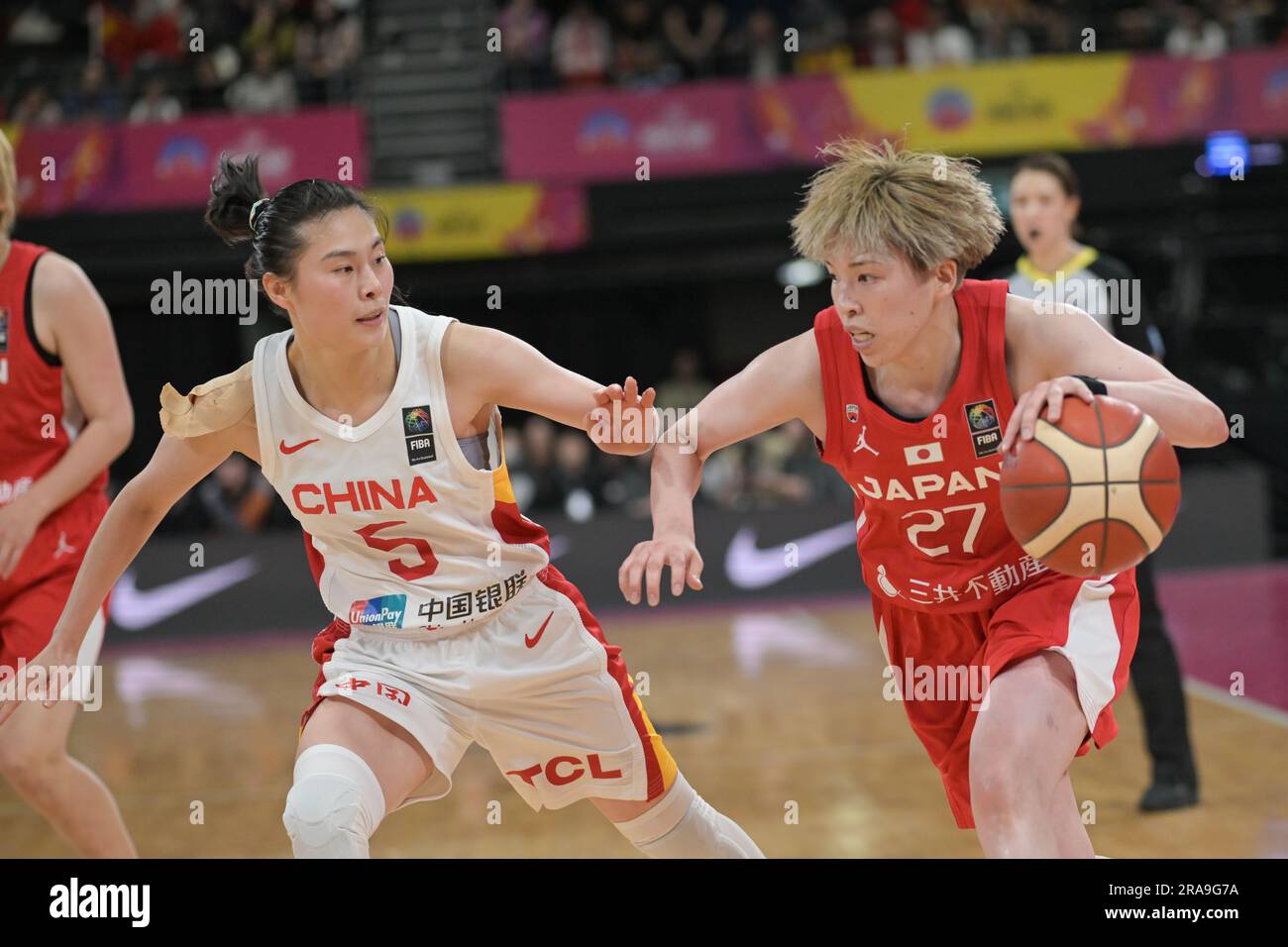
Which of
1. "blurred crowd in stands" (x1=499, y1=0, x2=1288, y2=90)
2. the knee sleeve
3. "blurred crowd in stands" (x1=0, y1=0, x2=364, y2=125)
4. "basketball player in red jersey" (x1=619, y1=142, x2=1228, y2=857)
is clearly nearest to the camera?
"basketball player in red jersey" (x1=619, y1=142, x2=1228, y2=857)

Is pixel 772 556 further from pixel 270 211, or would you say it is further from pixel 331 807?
pixel 331 807

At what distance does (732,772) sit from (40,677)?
3256 mm

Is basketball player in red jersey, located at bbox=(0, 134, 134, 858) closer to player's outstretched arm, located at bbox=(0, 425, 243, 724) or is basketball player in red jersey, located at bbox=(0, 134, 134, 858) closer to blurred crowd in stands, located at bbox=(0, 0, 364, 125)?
player's outstretched arm, located at bbox=(0, 425, 243, 724)

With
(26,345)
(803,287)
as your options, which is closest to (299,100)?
(803,287)

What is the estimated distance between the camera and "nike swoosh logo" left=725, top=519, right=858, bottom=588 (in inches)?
446

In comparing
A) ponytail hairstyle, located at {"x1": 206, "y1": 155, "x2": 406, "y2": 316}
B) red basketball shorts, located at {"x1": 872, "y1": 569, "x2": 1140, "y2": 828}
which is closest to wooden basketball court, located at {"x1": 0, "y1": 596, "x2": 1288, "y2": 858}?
red basketball shorts, located at {"x1": 872, "y1": 569, "x2": 1140, "y2": 828}

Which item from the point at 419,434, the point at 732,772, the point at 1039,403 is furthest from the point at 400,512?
the point at 732,772

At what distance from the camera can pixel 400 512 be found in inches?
124

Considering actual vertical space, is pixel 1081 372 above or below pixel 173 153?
below

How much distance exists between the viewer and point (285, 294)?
10.4 feet

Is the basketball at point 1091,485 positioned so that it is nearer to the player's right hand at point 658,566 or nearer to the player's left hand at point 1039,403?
the player's left hand at point 1039,403

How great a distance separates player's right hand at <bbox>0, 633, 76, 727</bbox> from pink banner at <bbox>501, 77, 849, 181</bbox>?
1013cm

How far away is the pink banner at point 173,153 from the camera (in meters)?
12.6
